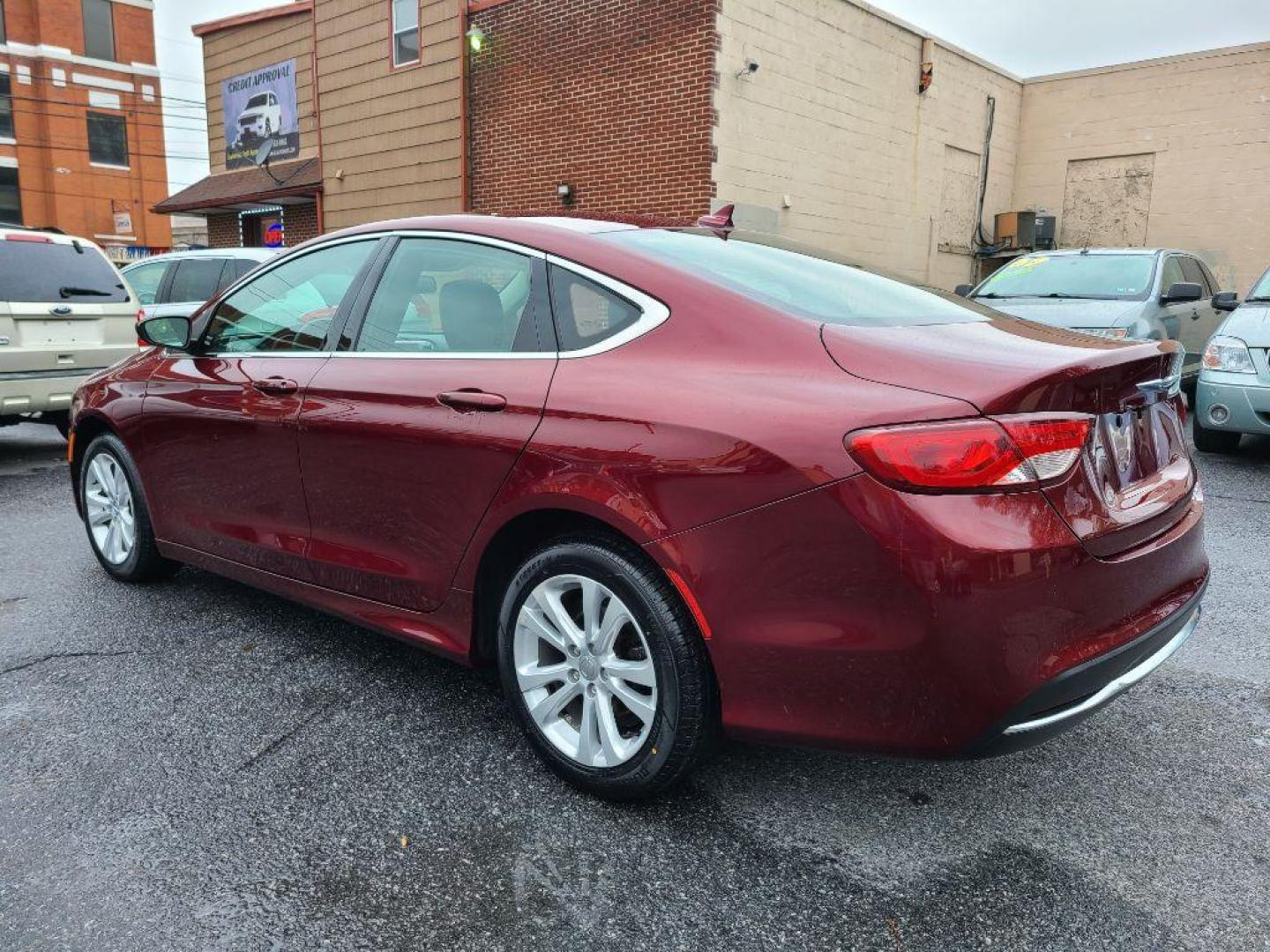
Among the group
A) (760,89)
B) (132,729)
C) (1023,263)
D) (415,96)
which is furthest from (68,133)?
(132,729)

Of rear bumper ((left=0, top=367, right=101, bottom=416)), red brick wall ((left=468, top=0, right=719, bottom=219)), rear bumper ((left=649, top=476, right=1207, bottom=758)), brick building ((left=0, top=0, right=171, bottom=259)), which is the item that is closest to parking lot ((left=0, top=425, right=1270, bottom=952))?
rear bumper ((left=649, top=476, right=1207, bottom=758))

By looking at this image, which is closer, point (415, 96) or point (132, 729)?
point (132, 729)

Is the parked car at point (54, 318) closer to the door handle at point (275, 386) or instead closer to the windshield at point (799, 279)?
the door handle at point (275, 386)

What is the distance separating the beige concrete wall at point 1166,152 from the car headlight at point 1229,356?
11.6 metres

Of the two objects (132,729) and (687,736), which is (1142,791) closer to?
(687,736)

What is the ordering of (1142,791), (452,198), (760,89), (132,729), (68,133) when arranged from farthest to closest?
(68,133), (452,198), (760,89), (132,729), (1142,791)

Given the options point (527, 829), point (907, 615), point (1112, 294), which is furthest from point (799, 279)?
point (1112, 294)

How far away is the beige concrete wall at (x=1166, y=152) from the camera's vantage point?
53.8 ft

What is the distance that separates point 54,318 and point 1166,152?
1757 centimetres

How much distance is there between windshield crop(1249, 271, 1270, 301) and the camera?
756cm

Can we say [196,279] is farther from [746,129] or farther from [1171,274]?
[1171,274]

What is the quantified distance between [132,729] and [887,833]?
226 cm

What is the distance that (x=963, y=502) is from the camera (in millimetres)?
1948

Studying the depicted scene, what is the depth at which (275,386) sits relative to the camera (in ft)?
10.9
